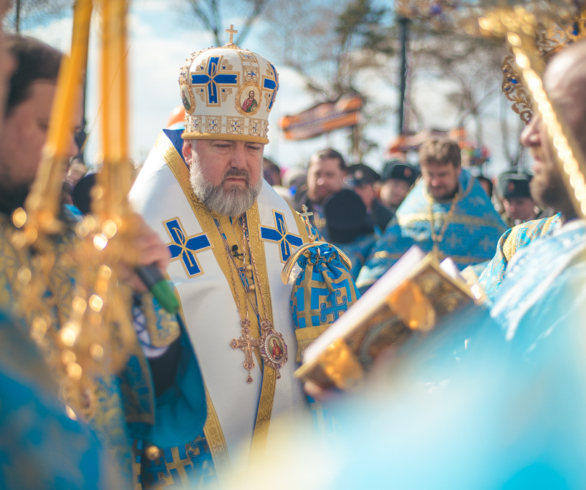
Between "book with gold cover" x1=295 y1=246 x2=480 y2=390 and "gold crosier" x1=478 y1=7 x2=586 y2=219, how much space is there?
1.31 ft

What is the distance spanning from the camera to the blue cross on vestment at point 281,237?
9.20 feet

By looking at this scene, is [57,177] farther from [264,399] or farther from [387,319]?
[264,399]

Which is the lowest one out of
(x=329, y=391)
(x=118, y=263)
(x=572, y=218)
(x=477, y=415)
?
(x=477, y=415)

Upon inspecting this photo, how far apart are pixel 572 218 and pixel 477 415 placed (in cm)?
67

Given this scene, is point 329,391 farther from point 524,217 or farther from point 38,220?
point 524,217

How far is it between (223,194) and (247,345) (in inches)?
28.6

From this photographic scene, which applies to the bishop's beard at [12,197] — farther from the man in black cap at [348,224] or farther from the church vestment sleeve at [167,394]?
the man in black cap at [348,224]

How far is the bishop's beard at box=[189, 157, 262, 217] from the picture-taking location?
8.63 ft

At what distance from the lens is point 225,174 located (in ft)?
8.70

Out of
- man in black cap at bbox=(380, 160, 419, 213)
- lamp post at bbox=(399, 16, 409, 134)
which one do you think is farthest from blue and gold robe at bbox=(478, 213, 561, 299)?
lamp post at bbox=(399, 16, 409, 134)

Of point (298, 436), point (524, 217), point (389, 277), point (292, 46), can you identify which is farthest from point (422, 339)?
point (292, 46)

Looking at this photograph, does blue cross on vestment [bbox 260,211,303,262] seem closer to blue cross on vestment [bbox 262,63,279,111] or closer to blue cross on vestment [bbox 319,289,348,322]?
blue cross on vestment [bbox 319,289,348,322]

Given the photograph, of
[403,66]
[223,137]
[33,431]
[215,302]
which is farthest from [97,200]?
[403,66]

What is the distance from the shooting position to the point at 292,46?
21.5 m
